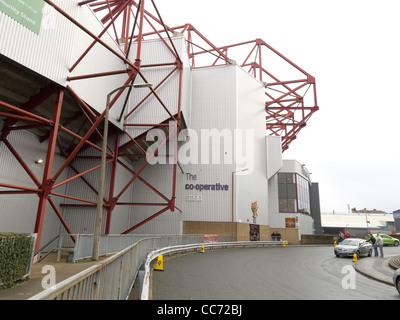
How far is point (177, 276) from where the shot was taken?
11.6 m

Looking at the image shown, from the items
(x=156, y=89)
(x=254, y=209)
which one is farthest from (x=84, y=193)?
(x=254, y=209)

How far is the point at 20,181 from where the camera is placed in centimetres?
1911

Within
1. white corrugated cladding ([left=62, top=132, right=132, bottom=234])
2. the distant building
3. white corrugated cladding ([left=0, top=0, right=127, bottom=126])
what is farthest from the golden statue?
the distant building

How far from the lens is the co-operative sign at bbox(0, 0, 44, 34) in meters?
13.3

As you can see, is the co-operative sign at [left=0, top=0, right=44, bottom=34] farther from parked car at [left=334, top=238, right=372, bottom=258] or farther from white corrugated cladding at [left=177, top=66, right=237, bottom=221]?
parked car at [left=334, top=238, right=372, bottom=258]

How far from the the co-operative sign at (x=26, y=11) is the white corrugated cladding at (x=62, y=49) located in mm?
251

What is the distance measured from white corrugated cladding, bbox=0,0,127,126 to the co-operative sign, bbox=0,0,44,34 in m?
0.25

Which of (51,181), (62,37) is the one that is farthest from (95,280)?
(62,37)

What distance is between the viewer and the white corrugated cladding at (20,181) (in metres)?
18.0

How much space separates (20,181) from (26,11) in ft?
34.6

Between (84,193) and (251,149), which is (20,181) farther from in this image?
(251,149)

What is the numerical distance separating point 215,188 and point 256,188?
763 cm
